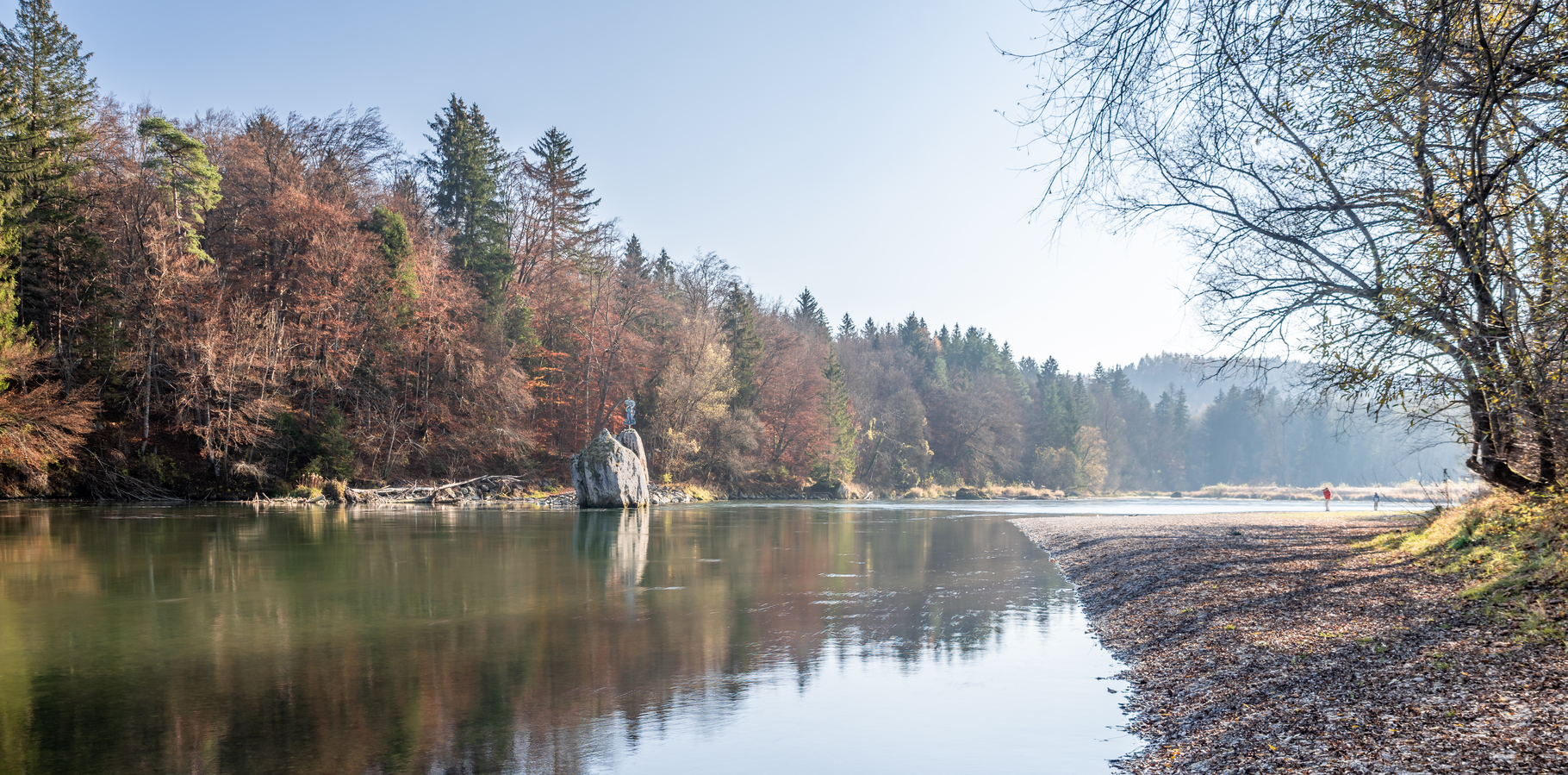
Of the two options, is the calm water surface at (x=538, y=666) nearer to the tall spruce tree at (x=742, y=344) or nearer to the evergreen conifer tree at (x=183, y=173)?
the evergreen conifer tree at (x=183, y=173)

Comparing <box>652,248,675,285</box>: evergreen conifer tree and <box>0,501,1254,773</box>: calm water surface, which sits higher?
<box>652,248,675,285</box>: evergreen conifer tree

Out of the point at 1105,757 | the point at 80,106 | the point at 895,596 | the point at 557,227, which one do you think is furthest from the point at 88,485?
the point at 1105,757

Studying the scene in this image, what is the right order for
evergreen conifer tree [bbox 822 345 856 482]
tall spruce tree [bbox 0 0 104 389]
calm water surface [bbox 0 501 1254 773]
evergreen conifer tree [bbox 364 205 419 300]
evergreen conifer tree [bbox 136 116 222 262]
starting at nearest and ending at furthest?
calm water surface [bbox 0 501 1254 773], tall spruce tree [bbox 0 0 104 389], evergreen conifer tree [bbox 136 116 222 262], evergreen conifer tree [bbox 364 205 419 300], evergreen conifer tree [bbox 822 345 856 482]

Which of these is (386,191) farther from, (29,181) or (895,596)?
(895,596)

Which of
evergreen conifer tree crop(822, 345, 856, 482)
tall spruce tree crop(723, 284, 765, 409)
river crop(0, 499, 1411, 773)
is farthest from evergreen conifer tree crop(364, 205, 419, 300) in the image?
evergreen conifer tree crop(822, 345, 856, 482)

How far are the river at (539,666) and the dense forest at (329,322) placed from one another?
63.4ft

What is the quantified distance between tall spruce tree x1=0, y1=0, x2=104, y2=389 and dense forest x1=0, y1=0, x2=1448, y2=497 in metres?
0.09

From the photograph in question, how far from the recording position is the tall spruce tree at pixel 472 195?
167 feet

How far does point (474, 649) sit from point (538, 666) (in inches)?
44.8

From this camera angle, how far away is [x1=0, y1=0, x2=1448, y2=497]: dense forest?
114ft

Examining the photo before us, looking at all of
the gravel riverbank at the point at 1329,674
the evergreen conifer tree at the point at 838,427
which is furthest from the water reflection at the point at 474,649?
the evergreen conifer tree at the point at 838,427

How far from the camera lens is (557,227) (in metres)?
55.8

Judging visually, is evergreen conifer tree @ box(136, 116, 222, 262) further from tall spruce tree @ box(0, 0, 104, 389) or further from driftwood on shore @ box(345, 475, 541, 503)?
driftwood on shore @ box(345, 475, 541, 503)

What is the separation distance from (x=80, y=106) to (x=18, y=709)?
39992mm
